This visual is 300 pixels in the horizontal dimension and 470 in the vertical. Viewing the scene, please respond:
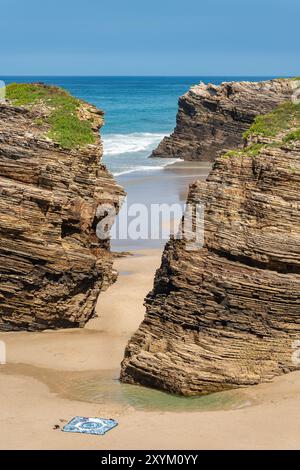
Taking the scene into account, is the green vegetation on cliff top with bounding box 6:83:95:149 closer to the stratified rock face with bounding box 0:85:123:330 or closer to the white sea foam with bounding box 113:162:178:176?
the stratified rock face with bounding box 0:85:123:330

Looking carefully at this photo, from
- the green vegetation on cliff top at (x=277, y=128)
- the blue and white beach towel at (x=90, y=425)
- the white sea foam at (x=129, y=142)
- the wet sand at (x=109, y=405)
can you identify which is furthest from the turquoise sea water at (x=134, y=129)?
the blue and white beach towel at (x=90, y=425)

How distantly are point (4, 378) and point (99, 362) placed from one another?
306 centimetres

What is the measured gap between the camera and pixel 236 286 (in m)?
19.0

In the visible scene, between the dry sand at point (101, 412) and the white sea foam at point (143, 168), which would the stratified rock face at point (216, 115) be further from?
A: the dry sand at point (101, 412)

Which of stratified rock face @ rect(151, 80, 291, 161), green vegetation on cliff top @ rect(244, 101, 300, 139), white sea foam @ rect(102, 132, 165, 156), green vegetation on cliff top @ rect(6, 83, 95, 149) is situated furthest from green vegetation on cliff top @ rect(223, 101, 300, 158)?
white sea foam @ rect(102, 132, 165, 156)

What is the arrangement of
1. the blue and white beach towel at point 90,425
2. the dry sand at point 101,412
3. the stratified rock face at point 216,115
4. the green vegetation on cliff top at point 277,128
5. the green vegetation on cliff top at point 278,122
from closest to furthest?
the dry sand at point 101,412 → the blue and white beach towel at point 90,425 → the green vegetation on cliff top at point 277,128 → the green vegetation on cliff top at point 278,122 → the stratified rock face at point 216,115

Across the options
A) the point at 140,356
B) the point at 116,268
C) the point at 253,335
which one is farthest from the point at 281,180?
the point at 116,268

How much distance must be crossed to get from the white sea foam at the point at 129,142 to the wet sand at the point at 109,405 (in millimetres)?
57169

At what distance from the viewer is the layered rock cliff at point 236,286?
61.5 feet

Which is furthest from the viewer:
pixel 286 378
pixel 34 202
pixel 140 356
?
pixel 34 202

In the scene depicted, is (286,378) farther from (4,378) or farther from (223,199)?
(4,378)

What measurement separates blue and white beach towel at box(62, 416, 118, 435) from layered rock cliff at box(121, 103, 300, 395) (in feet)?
8.89

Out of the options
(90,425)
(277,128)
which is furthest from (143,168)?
(90,425)

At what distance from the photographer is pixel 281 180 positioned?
746 inches
